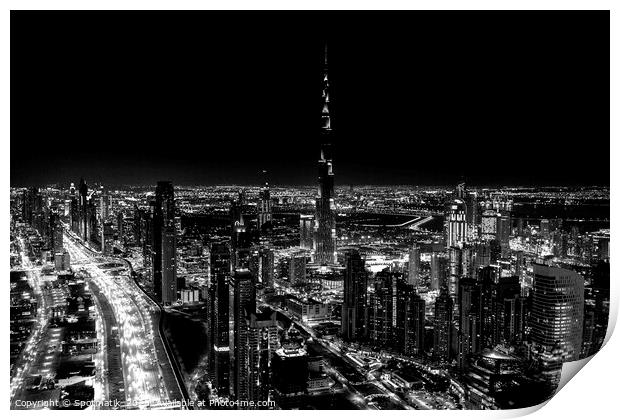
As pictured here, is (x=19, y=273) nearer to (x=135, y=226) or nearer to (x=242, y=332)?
(x=135, y=226)

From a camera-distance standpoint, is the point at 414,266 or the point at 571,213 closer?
the point at 571,213

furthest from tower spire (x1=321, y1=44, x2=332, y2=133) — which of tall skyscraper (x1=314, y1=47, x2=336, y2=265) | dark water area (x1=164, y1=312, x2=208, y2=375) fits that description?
dark water area (x1=164, y1=312, x2=208, y2=375)

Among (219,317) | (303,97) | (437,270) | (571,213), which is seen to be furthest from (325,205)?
(571,213)

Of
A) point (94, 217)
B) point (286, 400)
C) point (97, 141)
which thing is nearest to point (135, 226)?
point (94, 217)

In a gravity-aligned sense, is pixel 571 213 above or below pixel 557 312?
above

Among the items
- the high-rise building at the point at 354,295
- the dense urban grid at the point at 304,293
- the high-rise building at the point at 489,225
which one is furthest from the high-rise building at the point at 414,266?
the high-rise building at the point at 489,225

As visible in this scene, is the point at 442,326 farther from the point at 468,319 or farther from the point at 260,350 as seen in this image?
the point at 260,350
